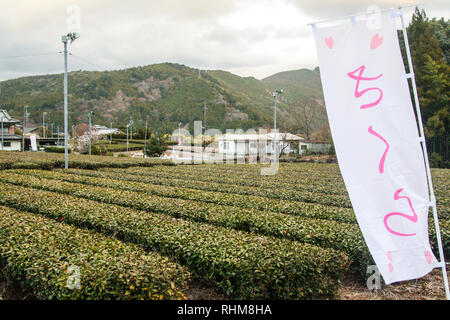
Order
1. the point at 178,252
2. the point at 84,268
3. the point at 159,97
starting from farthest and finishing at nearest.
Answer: the point at 159,97, the point at 178,252, the point at 84,268

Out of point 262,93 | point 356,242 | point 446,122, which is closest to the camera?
point 356,242

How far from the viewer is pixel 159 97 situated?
328ft

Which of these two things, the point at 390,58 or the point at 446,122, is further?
the point at 446,122

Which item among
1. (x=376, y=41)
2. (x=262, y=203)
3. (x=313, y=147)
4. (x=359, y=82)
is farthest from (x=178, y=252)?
(x=313, y=147)

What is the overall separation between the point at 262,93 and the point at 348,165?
10820cm

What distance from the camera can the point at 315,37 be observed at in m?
3.81

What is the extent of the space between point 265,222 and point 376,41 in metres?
4.01

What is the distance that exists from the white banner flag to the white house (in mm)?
38165

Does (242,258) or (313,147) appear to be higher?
(313,147)

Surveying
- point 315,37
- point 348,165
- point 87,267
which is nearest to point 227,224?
point 87,267

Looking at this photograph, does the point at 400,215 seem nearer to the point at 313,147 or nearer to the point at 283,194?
the point at 283,194

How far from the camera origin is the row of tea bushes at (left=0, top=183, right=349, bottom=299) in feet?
14.7

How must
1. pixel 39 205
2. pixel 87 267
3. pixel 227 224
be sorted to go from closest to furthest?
pixel 87 267, pixel 227 224, pixel 39 205

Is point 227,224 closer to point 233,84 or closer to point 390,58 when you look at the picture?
point 390,58
